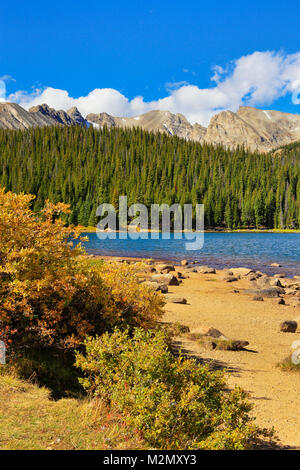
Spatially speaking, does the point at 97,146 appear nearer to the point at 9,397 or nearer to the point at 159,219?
the point at 159,219

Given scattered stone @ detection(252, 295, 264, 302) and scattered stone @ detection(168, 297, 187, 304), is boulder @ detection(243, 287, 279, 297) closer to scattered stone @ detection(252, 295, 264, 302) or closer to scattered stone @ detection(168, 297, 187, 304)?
scattered stone @ detection(252, 295, 264, 302)

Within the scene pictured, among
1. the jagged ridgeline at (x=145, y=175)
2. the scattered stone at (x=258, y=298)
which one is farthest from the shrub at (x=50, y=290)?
the jagged ridgeline at (x=145, y=175)

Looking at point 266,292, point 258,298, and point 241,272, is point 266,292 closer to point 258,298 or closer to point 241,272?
point 258,298

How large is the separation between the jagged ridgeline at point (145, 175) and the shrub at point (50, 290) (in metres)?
105

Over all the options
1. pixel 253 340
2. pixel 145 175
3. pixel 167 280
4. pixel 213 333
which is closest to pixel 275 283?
pixel 167 280

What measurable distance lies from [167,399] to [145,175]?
15664 cm

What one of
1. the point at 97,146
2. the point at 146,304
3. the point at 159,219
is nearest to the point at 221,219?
the point at 159,219

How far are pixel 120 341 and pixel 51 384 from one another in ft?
5.86

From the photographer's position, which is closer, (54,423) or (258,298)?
(54,423)

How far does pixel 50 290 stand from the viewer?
24.2 feet

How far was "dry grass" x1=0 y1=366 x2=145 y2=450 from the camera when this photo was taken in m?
4.89

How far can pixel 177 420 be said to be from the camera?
16.8 ft

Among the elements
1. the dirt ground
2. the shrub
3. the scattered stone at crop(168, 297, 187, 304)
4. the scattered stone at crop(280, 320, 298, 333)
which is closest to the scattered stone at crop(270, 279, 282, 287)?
the dirt ground
